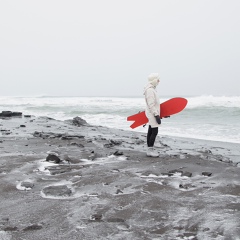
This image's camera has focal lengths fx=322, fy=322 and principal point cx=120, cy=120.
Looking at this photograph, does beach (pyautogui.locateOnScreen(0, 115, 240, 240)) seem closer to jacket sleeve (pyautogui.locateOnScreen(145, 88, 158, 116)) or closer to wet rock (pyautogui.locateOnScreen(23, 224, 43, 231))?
wet rock (pyautogui.locateOnScreen(23, 224, 43, 231))

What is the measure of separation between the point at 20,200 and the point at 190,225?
1800 millimetres

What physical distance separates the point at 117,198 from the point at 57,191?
69 cm

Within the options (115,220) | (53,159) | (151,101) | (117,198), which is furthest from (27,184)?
(151,101)

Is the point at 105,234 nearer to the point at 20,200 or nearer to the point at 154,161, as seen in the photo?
the point at 20,200

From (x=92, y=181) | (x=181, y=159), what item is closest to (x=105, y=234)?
(x=92, y=181)

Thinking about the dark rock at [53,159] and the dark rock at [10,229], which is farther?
the dark rock at [53,159]

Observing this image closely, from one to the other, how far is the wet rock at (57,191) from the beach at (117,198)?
11 mm

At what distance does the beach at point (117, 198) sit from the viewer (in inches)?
106

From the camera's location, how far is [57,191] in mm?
3660

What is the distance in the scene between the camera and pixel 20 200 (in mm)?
3447

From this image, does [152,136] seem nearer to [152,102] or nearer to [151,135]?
[151,135]

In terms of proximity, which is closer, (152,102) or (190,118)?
(152,102)

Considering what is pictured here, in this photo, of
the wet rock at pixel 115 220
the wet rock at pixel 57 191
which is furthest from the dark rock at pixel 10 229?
the wet rock at pixel 57 191

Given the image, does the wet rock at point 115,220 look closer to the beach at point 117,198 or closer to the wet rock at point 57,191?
the beach at point 117,198
